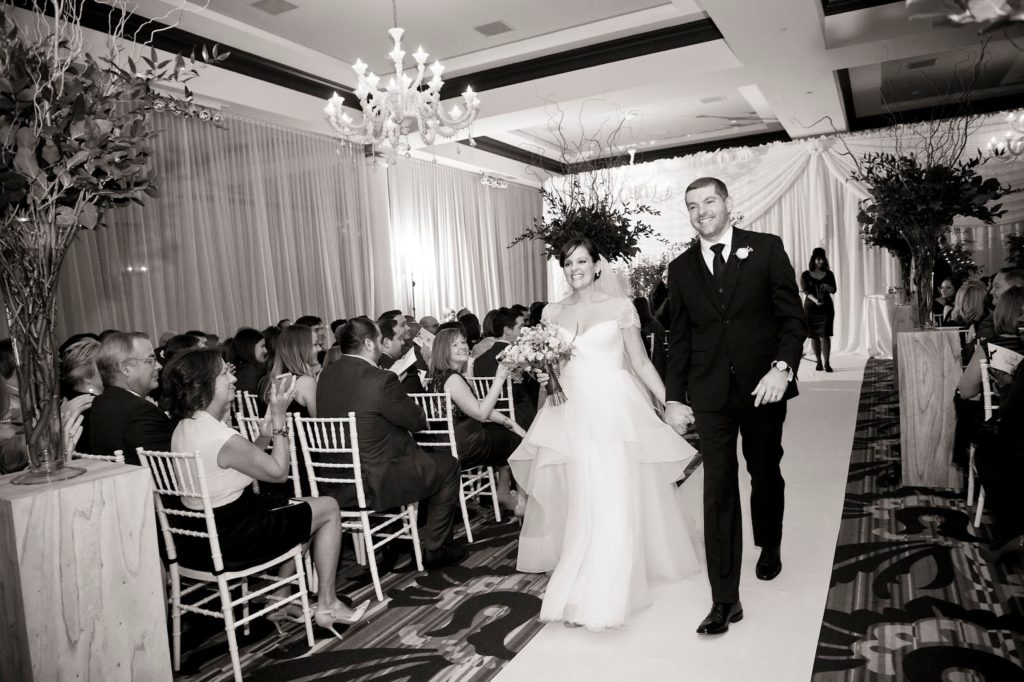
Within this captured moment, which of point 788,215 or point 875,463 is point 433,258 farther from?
point 875,463

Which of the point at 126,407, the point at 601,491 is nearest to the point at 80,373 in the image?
the point at 126,407

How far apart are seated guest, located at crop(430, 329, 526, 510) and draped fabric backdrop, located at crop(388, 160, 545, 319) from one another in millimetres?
6556

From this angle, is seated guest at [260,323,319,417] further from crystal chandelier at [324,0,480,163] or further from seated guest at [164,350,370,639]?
crystal chandelier at [324,0,480,163]

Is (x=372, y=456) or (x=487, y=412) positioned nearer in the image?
(x=372, y=456)

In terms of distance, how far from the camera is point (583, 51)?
8.12m

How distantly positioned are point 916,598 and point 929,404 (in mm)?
1881

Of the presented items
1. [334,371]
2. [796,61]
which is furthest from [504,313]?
[796,61]

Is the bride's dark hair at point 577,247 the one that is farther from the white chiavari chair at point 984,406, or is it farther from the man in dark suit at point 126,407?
the white chiavari chair at point 984,406

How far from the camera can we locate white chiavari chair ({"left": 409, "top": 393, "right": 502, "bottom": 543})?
14.0ft

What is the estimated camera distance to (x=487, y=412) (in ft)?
13.7

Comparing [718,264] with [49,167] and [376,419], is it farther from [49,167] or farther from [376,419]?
[49,167]

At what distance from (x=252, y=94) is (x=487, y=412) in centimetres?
514

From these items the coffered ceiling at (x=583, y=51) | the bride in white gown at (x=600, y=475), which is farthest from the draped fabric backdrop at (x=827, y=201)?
the bride in white gown at (x=600, y=475)

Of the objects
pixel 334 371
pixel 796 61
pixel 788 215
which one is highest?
pixel 796 61
